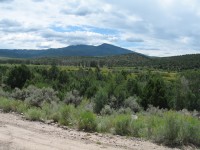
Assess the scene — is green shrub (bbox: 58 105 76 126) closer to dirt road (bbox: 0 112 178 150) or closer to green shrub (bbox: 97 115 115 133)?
dirt road (bbox: 0 112 178 150)

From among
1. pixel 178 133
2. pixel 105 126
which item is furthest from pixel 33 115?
pixel 178 133

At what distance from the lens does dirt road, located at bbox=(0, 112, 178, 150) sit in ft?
30.0

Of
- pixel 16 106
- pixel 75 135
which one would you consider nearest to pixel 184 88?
pixel 16 106

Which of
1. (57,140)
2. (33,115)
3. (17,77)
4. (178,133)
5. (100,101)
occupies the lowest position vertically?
(17,77)

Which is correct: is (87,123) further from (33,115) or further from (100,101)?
(100,101)

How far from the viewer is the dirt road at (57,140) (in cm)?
915

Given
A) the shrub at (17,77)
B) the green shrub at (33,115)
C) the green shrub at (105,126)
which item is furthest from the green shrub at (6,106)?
the shrub at (17,77)

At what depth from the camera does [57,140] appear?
9.98 m

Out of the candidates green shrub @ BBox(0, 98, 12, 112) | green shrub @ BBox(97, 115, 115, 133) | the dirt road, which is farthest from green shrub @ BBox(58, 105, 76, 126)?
green shrub @ BBox(0, 98, 12, 112)

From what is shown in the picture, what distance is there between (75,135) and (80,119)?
149 centimetres

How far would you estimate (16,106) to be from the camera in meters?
17.3

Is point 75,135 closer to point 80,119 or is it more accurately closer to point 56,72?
point 80,119

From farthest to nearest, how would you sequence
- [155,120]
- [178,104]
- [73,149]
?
[178,104], [155,120], [73,149]

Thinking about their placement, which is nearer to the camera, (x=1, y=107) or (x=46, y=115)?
(x=46, y=115)
